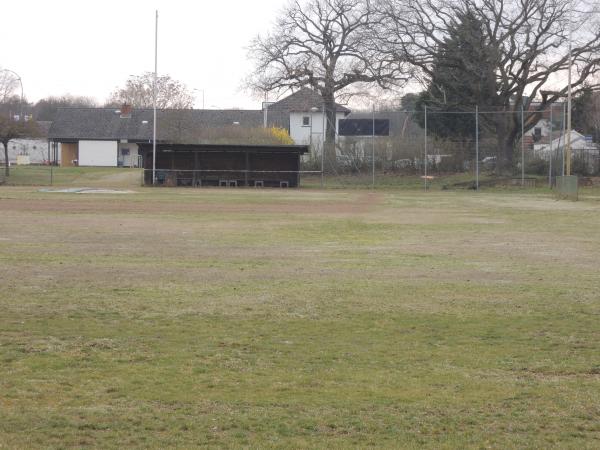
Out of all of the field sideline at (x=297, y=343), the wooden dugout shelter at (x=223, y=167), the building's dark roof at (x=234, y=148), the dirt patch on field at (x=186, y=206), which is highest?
the building's dark roof at (x=234, y=148)

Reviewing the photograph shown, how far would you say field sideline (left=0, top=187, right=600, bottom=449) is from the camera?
227 inches

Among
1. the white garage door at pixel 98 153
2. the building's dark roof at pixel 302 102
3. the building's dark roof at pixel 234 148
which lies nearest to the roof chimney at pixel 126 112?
the white garage door at pixel 98 153

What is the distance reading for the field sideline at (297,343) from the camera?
575 centimetres

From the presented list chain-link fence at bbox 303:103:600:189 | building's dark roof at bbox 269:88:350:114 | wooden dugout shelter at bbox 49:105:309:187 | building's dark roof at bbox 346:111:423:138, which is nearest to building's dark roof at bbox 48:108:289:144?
wooden dugout shelter at bbox 49:105:309:187

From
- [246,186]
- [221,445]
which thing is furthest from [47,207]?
[221,445]

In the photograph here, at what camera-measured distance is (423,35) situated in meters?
53.2

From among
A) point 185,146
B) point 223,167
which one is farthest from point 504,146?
point 185,146

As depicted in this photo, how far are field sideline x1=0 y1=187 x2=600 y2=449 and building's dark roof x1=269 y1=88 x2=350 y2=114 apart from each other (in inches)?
2098

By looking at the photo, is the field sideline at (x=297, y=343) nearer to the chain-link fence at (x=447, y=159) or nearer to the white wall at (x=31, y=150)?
the chain-link fence at (x=447, y=159)

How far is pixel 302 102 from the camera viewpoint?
255 ft

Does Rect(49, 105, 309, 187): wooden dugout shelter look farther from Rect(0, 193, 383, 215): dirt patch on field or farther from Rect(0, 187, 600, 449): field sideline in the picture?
Rect(0, 187, 600, 449): field sideline

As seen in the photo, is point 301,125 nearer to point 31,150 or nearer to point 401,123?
point 401,123

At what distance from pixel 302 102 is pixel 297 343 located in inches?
2771

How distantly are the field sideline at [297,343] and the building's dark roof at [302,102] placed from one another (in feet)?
175
